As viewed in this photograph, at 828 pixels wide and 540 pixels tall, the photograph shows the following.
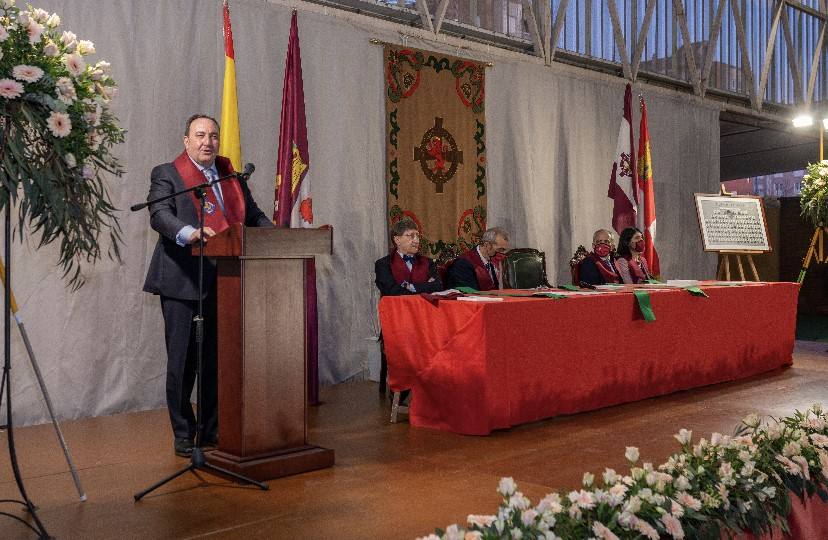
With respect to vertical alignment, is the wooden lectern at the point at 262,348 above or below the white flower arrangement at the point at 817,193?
below

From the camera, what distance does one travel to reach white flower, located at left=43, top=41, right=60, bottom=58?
8.05ft

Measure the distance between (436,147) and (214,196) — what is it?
3.18 m

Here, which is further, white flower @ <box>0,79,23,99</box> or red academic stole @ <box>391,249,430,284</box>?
red academic stole @ <box>391,249,430,284</box>

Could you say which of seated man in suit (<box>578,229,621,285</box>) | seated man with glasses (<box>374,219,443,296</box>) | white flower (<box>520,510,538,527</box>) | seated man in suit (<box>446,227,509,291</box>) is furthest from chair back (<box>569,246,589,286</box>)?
white flower (<box>520,510,538,527</box>)

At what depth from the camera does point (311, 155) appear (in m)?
5.80

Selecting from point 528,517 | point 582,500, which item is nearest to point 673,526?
point 582,500

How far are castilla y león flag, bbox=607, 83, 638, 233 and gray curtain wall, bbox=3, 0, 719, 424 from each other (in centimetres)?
27

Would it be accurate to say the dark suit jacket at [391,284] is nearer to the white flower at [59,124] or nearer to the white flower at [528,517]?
the white flower at [59,124]

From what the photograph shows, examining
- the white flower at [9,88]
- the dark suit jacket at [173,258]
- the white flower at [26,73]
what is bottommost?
the dark suit jacket at [173,258]

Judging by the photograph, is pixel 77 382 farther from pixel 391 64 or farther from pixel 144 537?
pixel 391 64

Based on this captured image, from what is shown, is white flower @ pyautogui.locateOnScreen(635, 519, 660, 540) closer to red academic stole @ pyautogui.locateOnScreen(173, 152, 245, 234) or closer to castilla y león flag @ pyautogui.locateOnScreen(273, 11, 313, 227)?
red academic stole @ pyautogui.locateOnScreen(173, 152, 245, 234)

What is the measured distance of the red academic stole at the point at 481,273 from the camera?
18.4 ft

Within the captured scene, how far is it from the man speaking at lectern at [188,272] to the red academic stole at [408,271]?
5.16 ft

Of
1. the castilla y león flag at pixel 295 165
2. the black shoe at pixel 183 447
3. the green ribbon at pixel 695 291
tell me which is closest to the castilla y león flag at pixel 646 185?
the green ribbon at pixel 695 291
